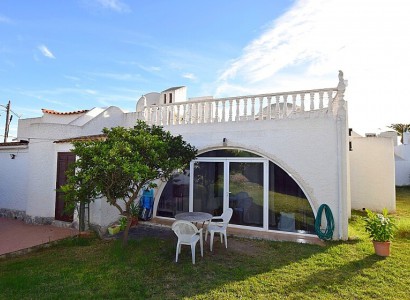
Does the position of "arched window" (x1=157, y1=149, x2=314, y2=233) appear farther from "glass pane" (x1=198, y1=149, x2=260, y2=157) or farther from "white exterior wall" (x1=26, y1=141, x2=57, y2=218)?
"white exterior wall" (x1=26, y1=141, x2=57, y2=218)

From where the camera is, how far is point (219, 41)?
9805 millimetres

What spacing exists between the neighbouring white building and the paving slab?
62 centimetres

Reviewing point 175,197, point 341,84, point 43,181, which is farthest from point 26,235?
point 341,84

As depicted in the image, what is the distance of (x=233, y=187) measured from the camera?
9.62 meters

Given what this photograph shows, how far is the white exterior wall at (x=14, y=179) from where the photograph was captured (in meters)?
11.9

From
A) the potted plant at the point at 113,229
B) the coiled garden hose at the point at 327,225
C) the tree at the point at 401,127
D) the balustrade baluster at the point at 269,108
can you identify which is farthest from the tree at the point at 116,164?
the tree at the point at 401,127

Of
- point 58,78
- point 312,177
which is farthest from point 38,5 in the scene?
point 312,177

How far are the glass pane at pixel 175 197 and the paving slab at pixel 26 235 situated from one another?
11.8 ft

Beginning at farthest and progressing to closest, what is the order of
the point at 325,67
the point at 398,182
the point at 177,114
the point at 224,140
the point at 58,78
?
the point at 398,182 → the point at 58,78 → the point at 177,114 → the point at 224,140 → the point at 325,67

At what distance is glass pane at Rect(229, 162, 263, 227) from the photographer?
30.3 feet

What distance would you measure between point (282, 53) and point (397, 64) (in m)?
3.91

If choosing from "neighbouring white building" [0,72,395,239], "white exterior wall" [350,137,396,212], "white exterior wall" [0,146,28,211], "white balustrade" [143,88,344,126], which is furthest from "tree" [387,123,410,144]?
"white exterior wall" [0,146,28,211]

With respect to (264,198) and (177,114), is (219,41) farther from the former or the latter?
(264,198)

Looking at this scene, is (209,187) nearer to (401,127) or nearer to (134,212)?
(134,212)
